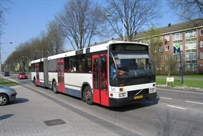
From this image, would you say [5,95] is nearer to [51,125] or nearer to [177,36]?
[51,125]

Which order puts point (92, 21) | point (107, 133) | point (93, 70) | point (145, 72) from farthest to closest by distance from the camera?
point (92, 21) < point (93, 70) < point (145, 72) < point (107, 133)

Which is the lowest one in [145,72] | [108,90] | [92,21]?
[108,90]

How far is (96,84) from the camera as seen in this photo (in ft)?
29.0

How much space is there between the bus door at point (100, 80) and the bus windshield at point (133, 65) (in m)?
0.65

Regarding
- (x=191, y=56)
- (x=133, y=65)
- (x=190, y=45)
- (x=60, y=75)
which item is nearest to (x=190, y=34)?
(x=190, y=45)

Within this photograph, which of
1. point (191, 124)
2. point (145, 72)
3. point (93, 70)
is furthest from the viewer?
point (93, 70)

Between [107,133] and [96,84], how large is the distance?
3.62 metres

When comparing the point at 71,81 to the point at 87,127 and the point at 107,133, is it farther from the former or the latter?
the point at 107,133

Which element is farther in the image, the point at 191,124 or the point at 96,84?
the point at 96,84

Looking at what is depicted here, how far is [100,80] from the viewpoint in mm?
8477

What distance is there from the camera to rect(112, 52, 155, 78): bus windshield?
7.68 meters

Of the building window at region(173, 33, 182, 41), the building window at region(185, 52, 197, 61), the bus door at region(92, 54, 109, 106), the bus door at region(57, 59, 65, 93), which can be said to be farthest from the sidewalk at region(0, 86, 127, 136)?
the building window at region(173, 33, 182, 41)

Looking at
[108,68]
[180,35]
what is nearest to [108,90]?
[108,68]

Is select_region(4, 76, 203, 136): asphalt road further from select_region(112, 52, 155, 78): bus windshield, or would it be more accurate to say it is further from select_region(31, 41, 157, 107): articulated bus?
select_region(112, 52, 155, 78): bus windshield
